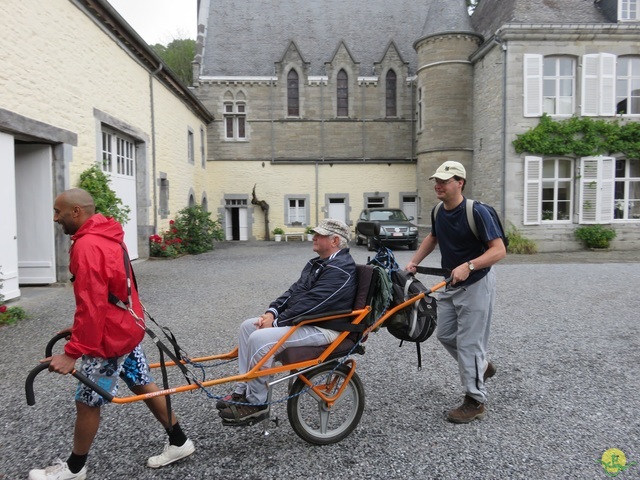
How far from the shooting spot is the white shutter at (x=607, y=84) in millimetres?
16609

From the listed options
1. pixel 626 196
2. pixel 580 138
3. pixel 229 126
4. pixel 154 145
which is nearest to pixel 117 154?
pixel 154 145

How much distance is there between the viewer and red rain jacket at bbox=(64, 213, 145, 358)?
2.51 metres

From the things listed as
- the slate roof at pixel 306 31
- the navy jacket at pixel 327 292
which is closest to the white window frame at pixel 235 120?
the slate roof at pixel 306 31

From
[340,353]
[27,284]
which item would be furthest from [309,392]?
[27,284]

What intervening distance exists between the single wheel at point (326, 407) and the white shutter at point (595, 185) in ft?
52.6

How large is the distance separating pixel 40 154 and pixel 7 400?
6233 mm

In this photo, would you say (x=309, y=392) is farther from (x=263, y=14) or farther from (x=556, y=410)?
(x=263, y=14)

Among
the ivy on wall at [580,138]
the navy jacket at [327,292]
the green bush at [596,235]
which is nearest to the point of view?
the navy jacket at [327,292]

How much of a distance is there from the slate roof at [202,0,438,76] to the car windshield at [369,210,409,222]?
9.73m

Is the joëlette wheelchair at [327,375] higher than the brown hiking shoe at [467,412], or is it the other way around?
the joëlette wheelchair at [327,375]

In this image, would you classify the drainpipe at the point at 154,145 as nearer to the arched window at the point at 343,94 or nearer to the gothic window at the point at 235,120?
the gothic window at the point at 235,120

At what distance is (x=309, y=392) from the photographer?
126 inches

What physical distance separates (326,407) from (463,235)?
1.51 metres

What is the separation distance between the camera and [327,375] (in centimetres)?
324
